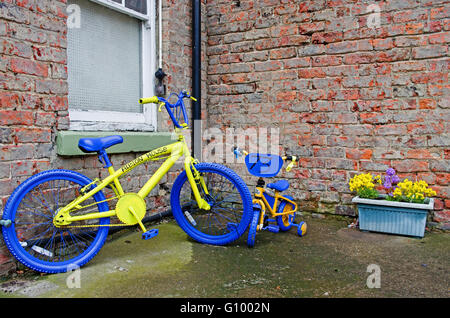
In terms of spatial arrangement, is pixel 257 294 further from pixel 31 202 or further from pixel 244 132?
pixel 244 132

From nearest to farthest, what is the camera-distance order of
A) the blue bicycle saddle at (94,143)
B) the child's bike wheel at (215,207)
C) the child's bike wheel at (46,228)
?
the child's bike wheel at (46,228) < the blue bicycle saddle at (94,143) < the child's bike wheel at (215,207)

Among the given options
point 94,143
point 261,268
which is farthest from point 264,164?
point 94,143

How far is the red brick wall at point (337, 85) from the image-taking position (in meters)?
3.83

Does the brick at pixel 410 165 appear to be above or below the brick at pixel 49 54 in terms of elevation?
below

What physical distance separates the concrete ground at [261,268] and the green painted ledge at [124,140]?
841mm

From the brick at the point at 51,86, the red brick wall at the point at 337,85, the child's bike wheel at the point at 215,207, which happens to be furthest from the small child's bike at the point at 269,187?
the brick at the point at 51,86

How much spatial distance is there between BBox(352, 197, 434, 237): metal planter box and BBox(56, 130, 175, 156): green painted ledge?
2.11 metres

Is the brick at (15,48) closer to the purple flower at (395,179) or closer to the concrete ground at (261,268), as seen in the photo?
the concrete ground at (261,268)

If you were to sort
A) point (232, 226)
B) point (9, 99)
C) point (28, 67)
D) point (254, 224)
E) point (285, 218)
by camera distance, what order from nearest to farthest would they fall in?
point (9, 99), point (28, 67), point (254, 224), point (232, 226), point (285, 218)

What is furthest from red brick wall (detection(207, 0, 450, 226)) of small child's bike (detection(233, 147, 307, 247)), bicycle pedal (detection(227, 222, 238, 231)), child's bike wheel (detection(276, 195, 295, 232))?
bicycle pedal (detection(227, 222, 238, 231))

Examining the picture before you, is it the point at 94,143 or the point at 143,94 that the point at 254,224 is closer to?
the point at 94,143

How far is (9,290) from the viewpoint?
252 cm

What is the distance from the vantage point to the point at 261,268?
115 inches

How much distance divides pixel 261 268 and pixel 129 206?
1.15 m
